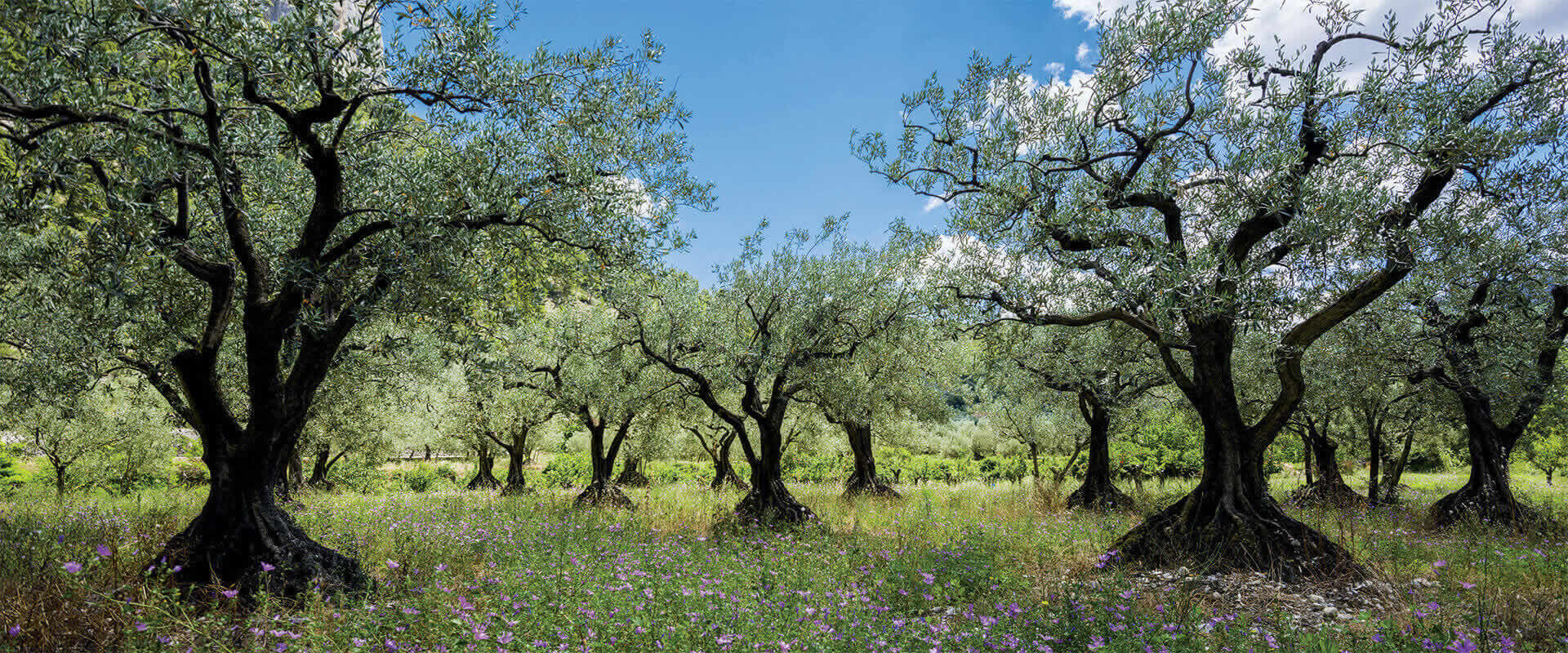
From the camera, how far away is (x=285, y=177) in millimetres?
9914

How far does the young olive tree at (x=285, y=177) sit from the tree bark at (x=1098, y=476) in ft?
53.0

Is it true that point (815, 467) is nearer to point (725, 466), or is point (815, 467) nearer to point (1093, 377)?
point (725, 466)

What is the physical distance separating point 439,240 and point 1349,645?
10286 mm

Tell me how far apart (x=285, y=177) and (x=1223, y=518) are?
15.7 m

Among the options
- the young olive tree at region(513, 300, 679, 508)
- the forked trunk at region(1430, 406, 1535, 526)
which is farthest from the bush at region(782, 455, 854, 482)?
the forked trunk at region(1430, 406, 1535, 526)

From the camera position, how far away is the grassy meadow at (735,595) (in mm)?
5633

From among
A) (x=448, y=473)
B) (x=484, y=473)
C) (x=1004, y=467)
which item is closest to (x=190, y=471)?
(x=448, y=473)

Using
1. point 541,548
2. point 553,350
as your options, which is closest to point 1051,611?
point 541,548

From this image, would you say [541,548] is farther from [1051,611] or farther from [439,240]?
[1051,611]

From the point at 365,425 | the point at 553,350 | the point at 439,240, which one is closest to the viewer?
the point at 439,240

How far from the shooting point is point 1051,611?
22.6ft

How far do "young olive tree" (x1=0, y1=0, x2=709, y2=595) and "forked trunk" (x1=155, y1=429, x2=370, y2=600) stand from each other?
0.02m

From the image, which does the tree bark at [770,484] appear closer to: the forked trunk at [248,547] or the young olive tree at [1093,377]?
the young olive tree at [1093,377]

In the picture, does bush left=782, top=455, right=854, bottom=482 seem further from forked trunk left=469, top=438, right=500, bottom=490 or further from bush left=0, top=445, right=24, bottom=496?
bush left=0, top=445, right=24, bottom=496
